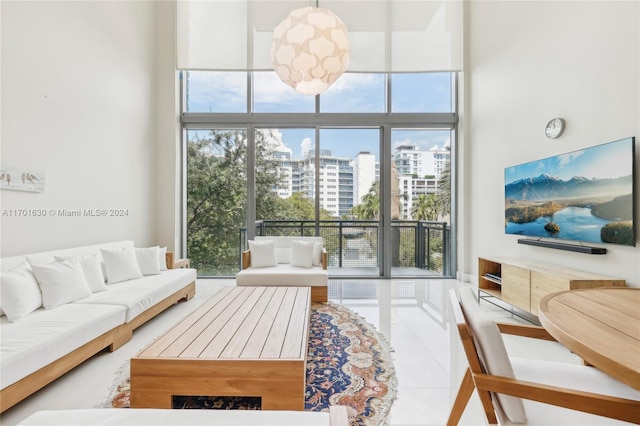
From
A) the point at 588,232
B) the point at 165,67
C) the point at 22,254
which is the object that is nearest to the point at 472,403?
the point at 588,232

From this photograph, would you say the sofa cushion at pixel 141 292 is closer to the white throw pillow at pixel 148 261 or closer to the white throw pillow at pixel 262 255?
the white throw pillow at pixel 148 261

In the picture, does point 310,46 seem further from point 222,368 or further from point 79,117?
point 79,117

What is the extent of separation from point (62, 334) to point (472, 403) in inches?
104

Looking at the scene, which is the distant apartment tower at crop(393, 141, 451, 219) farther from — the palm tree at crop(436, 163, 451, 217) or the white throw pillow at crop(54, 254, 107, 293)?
the white throw pillow at crop(54, 254, 107, 293)

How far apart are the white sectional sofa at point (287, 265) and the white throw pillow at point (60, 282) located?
1.53m

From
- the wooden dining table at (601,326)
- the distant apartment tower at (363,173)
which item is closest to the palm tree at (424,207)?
the distant apartment tower at (363,173)

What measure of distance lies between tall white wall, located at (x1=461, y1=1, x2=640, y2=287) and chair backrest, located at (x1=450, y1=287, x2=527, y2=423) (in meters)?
2.21

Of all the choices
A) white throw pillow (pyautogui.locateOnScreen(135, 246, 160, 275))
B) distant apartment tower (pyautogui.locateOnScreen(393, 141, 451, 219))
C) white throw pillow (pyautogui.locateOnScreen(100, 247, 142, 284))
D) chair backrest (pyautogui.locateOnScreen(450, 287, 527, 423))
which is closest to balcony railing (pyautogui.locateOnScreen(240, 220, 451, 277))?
distant apartment tower (pyautogui.locateOnScreen(393, 141, 451, 219))

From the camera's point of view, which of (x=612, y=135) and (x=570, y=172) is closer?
(x=612, y=135)

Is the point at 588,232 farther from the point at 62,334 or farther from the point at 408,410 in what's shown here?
the point at 62,334

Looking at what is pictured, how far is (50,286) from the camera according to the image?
7.50ft

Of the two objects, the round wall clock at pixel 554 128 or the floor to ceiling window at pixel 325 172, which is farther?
the floor to ceiling window at pixel 325 172

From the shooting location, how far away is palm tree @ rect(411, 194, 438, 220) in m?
5.01

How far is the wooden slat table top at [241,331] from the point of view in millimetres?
1642
